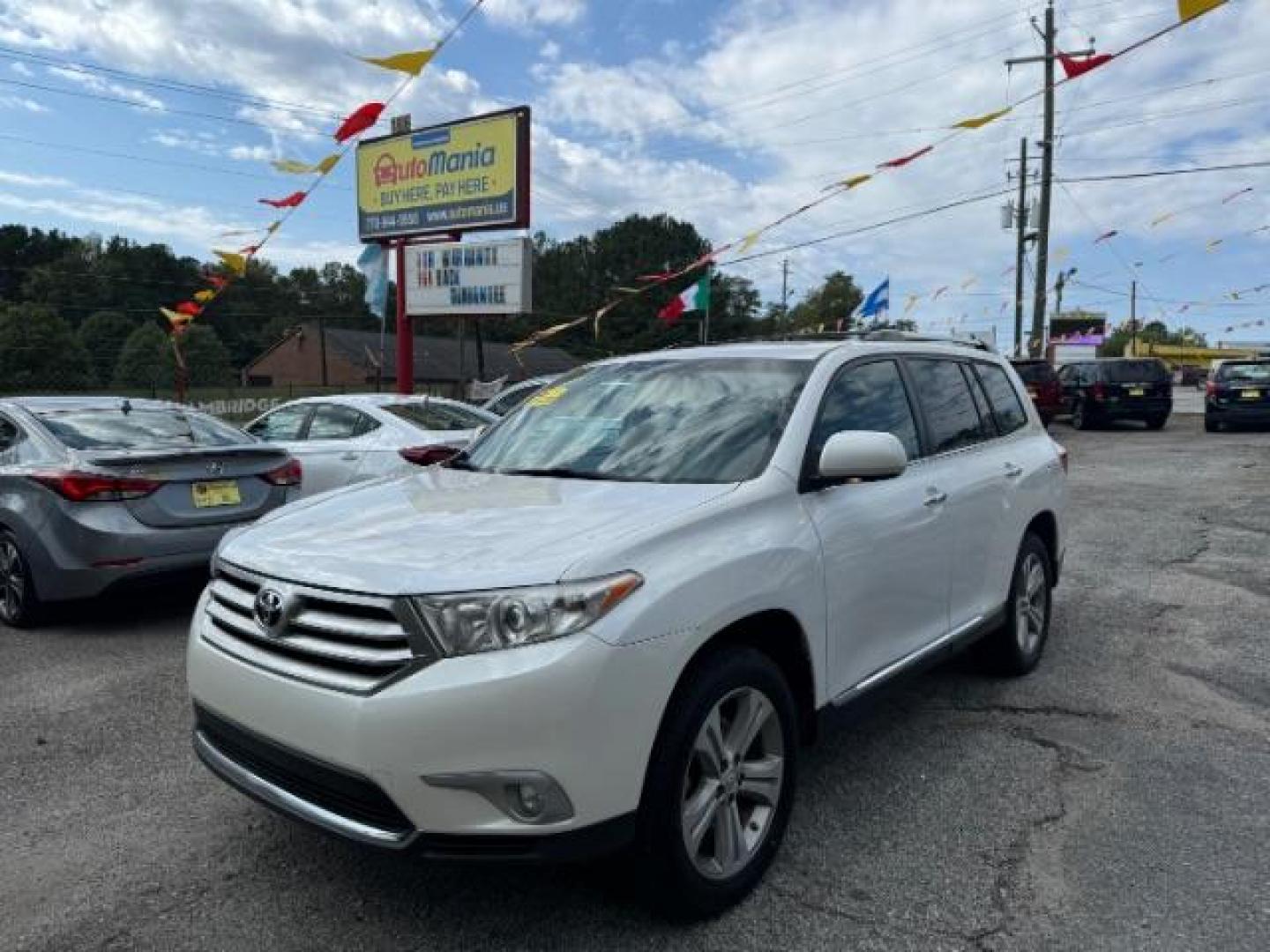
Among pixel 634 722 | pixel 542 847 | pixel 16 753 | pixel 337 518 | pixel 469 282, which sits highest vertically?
pixel 469 282

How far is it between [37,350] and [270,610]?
45592 millimetres

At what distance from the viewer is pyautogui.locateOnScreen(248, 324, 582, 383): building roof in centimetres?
5709

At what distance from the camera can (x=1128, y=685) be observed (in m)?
4.73

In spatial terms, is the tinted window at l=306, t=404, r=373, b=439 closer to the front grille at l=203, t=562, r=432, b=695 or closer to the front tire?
the front grille at l=203, t=562, r=432, b=695

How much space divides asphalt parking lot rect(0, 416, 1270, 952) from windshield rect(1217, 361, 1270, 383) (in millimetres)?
18283

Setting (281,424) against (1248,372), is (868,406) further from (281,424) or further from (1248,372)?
(1248,372)

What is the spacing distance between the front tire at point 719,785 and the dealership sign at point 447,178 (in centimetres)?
1331

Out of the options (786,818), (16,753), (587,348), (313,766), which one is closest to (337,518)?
(313,766)

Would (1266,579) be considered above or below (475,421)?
below

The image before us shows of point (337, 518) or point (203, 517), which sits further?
point (203, 517)

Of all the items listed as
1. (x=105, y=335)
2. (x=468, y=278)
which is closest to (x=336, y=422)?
(x=468, y=278)

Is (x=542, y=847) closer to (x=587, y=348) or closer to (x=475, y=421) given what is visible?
(x=475, y=421)

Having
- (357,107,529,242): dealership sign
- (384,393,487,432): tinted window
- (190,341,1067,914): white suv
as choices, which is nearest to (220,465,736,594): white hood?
(190,341,1067,914): white suv

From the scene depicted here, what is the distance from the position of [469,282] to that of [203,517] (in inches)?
432
